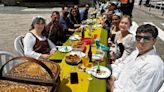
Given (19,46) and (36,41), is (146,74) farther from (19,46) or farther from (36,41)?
(19,46)

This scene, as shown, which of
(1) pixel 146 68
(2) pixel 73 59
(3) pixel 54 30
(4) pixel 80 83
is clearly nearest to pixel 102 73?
(4) pixel 80 83

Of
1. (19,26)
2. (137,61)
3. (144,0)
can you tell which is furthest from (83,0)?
(137,61)

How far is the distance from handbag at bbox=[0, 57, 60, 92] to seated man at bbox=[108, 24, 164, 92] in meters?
0.89

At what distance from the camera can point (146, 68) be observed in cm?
246

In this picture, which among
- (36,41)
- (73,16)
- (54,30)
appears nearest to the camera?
(36,41)

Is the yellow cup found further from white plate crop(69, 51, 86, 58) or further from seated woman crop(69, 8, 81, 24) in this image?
seated woman crop(69, 8, 81, 24)

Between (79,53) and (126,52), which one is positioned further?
(126,52)

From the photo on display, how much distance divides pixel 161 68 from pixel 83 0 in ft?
65.5

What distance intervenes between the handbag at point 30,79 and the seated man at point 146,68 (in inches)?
35.1

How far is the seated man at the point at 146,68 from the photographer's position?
243 centimetres

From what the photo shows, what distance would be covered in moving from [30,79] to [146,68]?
1.22 metres

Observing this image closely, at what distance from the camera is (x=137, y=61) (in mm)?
2686

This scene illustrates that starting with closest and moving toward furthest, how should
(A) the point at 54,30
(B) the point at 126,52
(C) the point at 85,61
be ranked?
(C) the point at 85,61
(B) the point at 126,52
(A) the point at 54,30

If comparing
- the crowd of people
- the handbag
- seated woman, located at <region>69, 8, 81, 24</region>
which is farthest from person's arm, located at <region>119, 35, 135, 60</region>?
seated woman, located at <region>69, 8, 81, 24</region>
